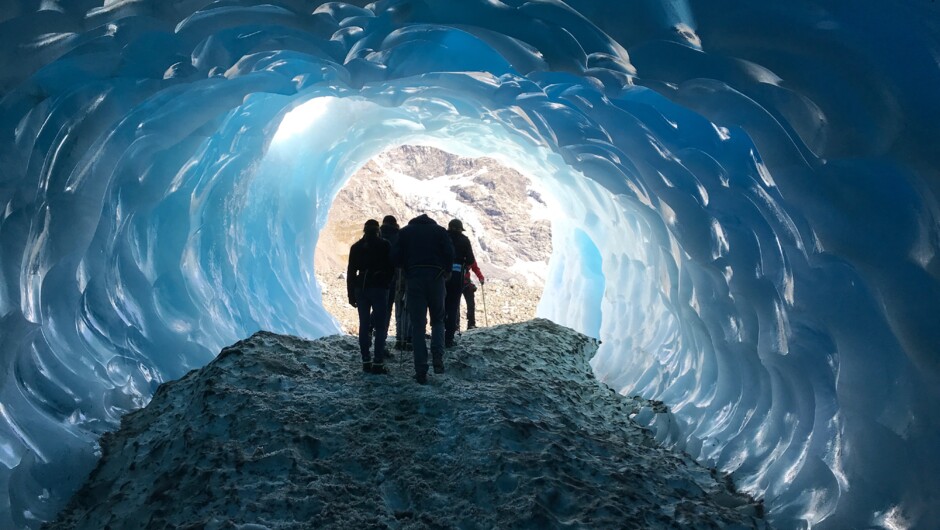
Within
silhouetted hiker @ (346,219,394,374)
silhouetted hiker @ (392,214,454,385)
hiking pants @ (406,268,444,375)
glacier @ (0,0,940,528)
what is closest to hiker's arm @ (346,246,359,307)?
silhouetted hiker @ (346,219,394,374)

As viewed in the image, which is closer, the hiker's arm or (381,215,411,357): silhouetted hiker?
the hiker's arm

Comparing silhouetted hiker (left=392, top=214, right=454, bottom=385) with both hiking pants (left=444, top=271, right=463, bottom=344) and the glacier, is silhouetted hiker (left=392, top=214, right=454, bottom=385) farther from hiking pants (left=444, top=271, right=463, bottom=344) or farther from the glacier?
the glacier

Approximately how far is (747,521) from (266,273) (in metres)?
9.60

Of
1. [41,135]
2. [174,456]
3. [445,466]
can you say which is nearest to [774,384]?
[445,466]

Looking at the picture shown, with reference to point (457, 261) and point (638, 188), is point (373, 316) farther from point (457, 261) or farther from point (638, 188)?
point (638, 188)

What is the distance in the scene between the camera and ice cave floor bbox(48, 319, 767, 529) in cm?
367

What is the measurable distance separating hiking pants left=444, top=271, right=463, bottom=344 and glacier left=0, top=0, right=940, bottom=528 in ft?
7.62

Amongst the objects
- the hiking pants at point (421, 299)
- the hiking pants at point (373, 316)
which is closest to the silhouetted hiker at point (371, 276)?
the hiking pants at point (373, 316)

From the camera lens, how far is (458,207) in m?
51.3

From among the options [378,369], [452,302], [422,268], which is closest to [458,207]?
[452,302]

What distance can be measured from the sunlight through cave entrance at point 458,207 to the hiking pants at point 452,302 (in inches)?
1153

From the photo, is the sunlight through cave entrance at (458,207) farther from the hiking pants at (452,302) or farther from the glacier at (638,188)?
the hiking pants at (452,302)

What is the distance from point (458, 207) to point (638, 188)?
43.2 meters

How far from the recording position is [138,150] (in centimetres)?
683
